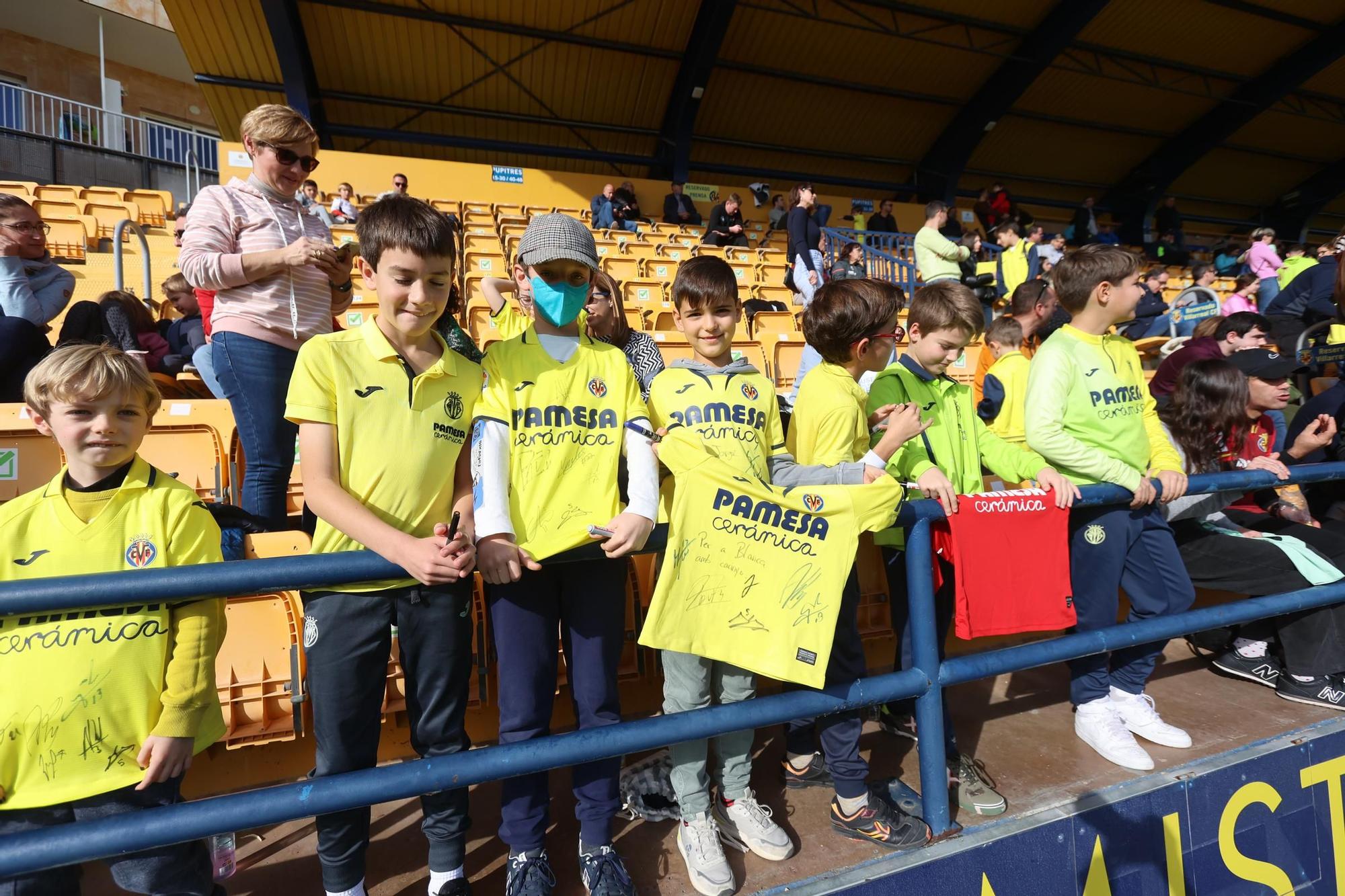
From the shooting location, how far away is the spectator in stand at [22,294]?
2.83 meters

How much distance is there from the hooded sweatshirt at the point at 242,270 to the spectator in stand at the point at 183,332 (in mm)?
2582

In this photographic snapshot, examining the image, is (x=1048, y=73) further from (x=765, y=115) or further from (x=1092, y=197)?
(x=765, y=115)

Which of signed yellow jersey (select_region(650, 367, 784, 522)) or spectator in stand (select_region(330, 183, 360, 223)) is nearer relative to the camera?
signed yellow jersey (select_region(650, 367, 784, 522))

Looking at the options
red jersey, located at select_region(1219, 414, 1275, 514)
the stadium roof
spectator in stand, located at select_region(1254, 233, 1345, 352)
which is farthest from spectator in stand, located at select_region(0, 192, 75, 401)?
the stadium roof

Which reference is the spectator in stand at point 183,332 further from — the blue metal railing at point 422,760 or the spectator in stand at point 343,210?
the spectator in stand at point 343,210

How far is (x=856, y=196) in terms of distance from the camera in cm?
1811

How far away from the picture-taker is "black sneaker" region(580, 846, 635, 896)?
1634 mm

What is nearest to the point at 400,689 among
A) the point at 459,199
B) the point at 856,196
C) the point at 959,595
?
the point at 959,595

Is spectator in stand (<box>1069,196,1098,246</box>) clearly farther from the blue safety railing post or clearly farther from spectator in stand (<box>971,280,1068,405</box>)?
the blue safety railing post

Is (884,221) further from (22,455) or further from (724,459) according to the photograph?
(22,455)

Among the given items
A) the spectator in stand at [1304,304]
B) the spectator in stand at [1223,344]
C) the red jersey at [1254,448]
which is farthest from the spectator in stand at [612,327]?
the spectator in stand at [1304,304]

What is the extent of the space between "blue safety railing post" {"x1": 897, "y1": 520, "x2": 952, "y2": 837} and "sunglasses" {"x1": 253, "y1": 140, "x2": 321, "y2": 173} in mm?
2230

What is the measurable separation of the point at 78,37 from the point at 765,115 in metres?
19.0

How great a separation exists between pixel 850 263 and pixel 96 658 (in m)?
8.78
